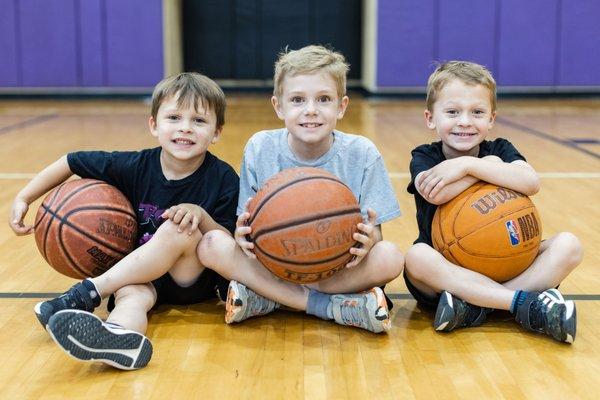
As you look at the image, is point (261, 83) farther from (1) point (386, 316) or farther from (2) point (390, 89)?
(1) point (386, 316)

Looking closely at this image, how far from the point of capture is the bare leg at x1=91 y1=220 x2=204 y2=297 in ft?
7.99

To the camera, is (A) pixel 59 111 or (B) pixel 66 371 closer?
(B) pixel 66 371

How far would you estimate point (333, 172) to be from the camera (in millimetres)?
2604

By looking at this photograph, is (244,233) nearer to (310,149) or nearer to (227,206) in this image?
(227,206)

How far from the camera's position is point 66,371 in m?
2.11

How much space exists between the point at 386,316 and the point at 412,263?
0.68 feet

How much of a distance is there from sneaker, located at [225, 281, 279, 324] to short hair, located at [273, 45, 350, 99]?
0.61 metres

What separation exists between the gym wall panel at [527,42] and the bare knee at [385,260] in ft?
27.0

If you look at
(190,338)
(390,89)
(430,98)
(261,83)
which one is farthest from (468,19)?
(190,338)

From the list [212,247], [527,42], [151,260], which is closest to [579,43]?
[527,42]

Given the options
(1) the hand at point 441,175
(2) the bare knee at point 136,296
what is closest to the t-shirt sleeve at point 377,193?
(1) the hand at point 441,175

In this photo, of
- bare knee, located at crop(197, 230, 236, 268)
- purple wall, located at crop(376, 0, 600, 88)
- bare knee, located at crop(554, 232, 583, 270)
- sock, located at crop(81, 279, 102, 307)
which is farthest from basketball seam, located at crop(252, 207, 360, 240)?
purple wall, located at crop(376, 0, 600, 88)

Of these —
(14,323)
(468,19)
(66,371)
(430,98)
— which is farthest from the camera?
(468,19)

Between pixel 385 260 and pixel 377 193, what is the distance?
26 centimetres
